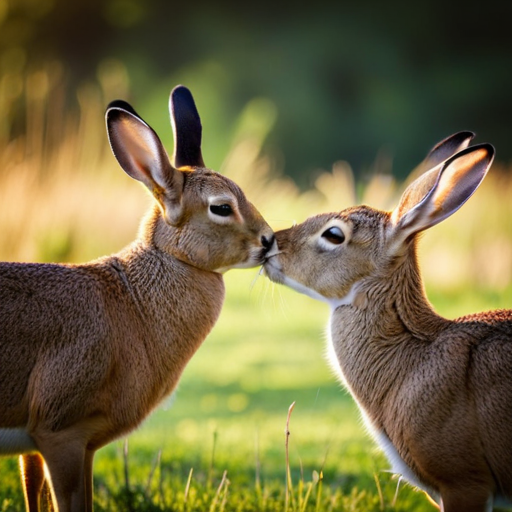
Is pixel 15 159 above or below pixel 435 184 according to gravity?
above

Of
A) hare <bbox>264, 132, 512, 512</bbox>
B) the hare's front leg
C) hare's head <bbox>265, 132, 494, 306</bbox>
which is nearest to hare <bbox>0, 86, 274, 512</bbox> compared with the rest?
the hare's front leg

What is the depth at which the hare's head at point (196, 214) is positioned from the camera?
15.4 feet

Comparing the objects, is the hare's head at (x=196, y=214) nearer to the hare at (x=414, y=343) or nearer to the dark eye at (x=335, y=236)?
the hare at (x=414, y=343)

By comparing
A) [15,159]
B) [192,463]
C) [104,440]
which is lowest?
[192,463]

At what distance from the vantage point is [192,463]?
615 cm

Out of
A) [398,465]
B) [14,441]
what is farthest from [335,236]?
[14,441]

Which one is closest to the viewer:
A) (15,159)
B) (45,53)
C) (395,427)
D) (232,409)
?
(395,427)

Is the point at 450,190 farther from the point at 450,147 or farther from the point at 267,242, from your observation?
the point at 267,242

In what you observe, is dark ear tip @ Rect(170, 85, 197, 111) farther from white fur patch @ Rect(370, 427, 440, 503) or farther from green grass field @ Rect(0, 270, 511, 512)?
white fur patch @ Rect(370, 427, 440, 503)

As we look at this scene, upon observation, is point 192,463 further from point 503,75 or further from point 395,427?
point 503,75

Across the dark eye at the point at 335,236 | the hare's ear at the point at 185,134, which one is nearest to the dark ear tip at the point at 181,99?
the hare's ear at the point at 185,134

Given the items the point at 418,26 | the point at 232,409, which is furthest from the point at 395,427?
the point at 418,26

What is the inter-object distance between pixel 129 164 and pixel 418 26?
25192 millimetres

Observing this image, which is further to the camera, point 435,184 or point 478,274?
point 478,274
